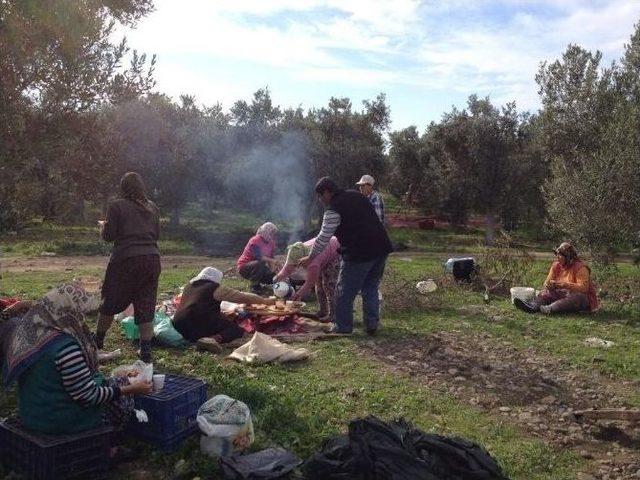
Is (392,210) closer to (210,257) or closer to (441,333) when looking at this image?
(210,257)

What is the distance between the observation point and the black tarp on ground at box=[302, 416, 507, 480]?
Answer: 3.62 meters

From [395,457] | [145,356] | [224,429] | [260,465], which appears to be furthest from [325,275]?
[395,457]

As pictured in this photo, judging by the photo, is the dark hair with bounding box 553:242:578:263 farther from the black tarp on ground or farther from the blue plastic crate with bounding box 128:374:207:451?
the blue plastic crate with bounding box 128:374:207:451

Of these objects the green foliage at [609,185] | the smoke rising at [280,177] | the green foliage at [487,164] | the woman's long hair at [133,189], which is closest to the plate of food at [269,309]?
the woman's long hair at [133,189]

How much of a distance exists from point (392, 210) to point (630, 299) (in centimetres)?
3007

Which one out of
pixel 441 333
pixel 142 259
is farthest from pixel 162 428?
pixel 441 333

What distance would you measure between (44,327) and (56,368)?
27 cm

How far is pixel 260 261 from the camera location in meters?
10.8

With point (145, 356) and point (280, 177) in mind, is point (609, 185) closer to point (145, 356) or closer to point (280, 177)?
point (145, 356)

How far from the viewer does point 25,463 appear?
12.3 ft

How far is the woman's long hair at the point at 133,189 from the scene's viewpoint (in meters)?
6.32

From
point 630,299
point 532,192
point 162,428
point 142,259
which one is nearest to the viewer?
point 162,428

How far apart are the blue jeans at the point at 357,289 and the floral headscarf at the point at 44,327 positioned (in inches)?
173

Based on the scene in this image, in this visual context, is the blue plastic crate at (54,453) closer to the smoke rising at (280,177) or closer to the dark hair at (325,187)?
the dark hair at (325,187)
